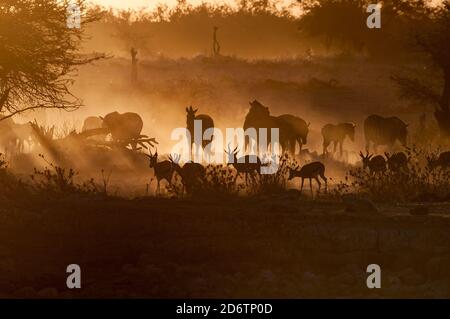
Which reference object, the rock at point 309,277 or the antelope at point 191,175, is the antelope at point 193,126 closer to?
the antelope at point 191,175

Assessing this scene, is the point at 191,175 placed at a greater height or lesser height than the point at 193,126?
lesser

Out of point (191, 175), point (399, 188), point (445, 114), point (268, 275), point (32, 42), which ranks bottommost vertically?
point (268, 275)

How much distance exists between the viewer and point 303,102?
47312mm

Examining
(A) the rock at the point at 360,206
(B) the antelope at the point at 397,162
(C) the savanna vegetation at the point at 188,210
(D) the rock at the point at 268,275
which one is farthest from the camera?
(B) the antelope at the point at 397,162

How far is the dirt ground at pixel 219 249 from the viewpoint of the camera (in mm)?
14773

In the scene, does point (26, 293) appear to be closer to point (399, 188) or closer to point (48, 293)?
point (48, 293)

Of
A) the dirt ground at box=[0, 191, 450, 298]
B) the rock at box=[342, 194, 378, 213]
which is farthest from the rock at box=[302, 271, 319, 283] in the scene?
the rock at box=[342, 194, 378, 213]

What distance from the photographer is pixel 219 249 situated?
53.8 ft

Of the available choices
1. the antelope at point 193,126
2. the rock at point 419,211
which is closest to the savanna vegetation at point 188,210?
the rock at point 419,211

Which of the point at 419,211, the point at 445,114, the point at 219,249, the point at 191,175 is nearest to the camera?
the point at 219,249

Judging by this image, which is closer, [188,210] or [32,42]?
[188,210]

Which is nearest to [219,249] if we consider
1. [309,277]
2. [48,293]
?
[309,277]
